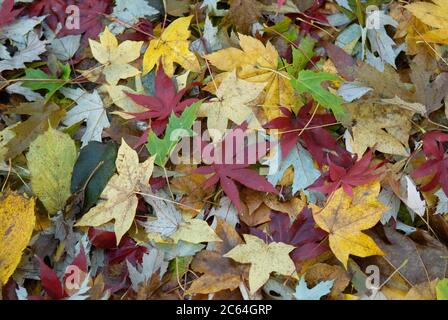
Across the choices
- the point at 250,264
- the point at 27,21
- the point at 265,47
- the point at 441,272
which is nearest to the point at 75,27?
the point at 27,21

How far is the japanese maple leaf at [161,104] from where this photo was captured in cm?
107

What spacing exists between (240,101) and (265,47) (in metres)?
0.15

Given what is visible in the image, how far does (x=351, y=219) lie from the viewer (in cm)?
94

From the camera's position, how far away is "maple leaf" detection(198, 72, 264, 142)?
1.05 metres

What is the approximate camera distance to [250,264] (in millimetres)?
942

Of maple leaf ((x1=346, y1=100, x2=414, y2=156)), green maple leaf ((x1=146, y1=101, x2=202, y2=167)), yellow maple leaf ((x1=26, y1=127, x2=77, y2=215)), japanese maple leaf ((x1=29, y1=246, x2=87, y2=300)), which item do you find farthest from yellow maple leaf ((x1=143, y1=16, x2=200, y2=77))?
japanese maple leaf ((x1=29, y1=246, x2=87, y2=300))

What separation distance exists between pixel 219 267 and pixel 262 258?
0.27 feet

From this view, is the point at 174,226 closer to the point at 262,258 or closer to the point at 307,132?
the point at 262,258

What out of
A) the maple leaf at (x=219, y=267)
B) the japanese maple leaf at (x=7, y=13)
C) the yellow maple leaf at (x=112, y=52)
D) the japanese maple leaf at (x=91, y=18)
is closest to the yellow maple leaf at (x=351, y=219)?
the maple leaf at (x=219, y=267)

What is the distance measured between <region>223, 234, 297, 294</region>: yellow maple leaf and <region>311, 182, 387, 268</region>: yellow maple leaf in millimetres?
82

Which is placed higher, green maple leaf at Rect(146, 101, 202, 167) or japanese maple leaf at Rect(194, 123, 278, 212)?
green maple leaf at Rect(146, 101, 202, 167)

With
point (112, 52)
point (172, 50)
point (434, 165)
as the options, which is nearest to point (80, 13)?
point (112, 52)

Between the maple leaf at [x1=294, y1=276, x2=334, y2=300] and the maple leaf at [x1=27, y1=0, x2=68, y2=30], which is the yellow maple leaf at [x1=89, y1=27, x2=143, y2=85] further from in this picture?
the maple leaf at [x1=294, y1=276, x2=334, y2=300]

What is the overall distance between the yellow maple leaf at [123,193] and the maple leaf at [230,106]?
0.51 ft
